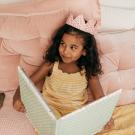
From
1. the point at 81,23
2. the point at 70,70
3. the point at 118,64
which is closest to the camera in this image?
the point at 81,23

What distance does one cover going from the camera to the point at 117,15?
169 cm

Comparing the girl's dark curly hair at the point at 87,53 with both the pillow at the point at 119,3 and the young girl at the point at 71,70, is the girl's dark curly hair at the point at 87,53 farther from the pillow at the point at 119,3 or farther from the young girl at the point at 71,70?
the pillow at the point at 119,3

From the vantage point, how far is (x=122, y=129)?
56.6 inches

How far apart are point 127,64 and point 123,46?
9 centimetres

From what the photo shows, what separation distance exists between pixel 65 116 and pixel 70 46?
1.46 ft

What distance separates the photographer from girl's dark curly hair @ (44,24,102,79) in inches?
56.1

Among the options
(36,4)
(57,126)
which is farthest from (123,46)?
(57,126)

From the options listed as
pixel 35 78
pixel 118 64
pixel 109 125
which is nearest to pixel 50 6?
pixel 35 78

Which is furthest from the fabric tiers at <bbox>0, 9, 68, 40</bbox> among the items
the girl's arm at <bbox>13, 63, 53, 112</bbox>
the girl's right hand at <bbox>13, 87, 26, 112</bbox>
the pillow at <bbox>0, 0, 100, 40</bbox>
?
the girl's right hand at <bbox>13, 87, 26, 112</bbox>

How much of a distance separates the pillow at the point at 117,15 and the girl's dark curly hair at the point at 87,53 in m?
0.21

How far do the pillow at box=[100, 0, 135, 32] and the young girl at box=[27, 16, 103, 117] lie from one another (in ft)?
0.71

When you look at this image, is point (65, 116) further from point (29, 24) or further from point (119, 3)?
point (119, 3)

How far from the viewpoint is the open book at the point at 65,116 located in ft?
3.48

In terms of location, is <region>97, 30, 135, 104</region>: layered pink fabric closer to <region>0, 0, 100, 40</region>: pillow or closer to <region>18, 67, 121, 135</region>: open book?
<region>0, 0, 100, 40</region>: pillow
